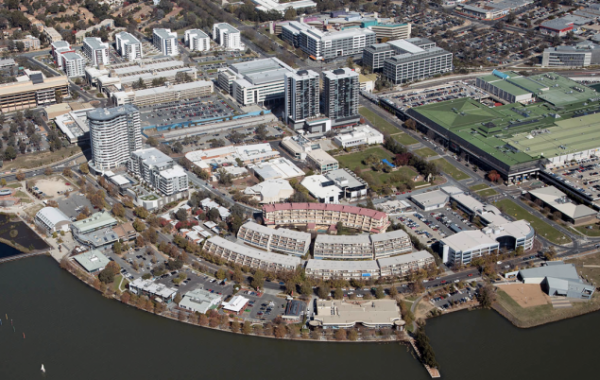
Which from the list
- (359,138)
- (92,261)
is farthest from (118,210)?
(359,138)

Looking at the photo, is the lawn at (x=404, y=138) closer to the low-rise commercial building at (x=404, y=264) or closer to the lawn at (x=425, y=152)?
the lawn at (x=425, y=152)

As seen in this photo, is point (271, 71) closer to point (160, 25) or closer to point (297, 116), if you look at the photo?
point (297, 116)

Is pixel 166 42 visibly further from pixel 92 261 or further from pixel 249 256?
pixel 249 256

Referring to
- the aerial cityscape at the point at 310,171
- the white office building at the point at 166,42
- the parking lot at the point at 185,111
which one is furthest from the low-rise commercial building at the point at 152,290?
the white office building at the point at 166,42

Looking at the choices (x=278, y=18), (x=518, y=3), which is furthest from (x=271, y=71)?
(x=518, y=3)

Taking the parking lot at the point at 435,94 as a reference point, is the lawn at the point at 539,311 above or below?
below

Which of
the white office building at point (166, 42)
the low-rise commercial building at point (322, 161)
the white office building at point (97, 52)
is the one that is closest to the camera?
the low-rise commercial building at point (322, 161)
